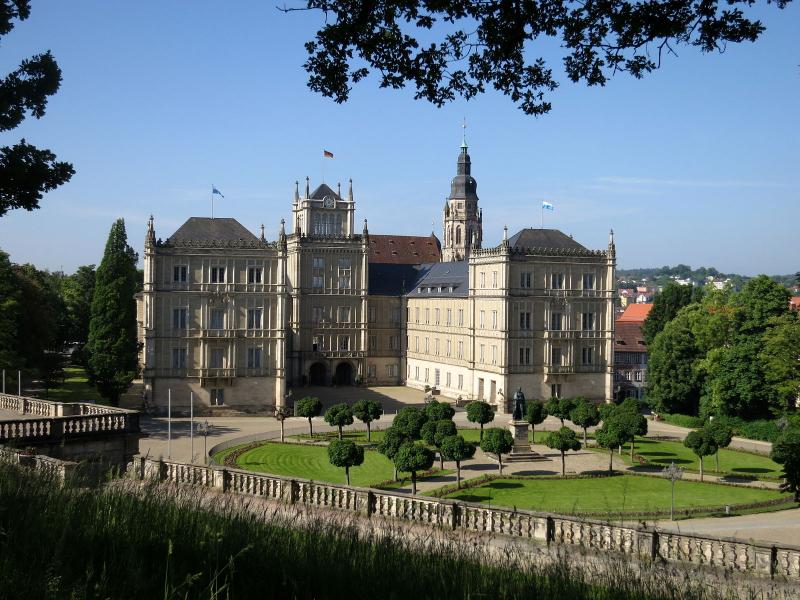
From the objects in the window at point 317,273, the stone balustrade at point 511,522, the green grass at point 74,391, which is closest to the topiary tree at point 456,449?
the stone balustrade at point 511,522

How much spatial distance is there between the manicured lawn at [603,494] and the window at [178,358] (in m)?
27.5

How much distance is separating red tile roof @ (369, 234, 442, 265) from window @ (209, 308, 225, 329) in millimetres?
40707

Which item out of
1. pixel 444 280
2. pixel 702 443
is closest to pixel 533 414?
pixel 702 443

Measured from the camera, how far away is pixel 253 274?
200 feet

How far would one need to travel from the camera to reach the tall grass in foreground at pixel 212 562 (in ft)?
25.8

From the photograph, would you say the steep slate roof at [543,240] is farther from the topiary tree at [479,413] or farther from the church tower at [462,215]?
the church tower at [462,215]

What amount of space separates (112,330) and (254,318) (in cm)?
964

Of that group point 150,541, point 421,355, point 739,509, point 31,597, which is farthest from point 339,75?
point 421,355

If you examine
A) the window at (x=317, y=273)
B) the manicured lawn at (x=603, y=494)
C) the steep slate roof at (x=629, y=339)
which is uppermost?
the window at (x=317, y=273)

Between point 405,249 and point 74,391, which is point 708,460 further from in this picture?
point 405,249

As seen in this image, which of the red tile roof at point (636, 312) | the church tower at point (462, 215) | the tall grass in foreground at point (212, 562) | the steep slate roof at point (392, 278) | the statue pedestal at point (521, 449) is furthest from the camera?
the church tower at point (462, 215)

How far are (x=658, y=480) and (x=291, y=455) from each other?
1919cm

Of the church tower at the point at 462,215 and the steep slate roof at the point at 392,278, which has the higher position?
the church tower at the point at 462,215

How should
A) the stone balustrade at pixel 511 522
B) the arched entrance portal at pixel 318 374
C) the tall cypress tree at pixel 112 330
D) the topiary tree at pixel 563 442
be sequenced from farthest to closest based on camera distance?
the arched entrance portal at pixel 318 374
the tall cypress tree at pixel 112 330
the topiary tree at pixel 563 442
the stone balustrade at pixel 511 522
